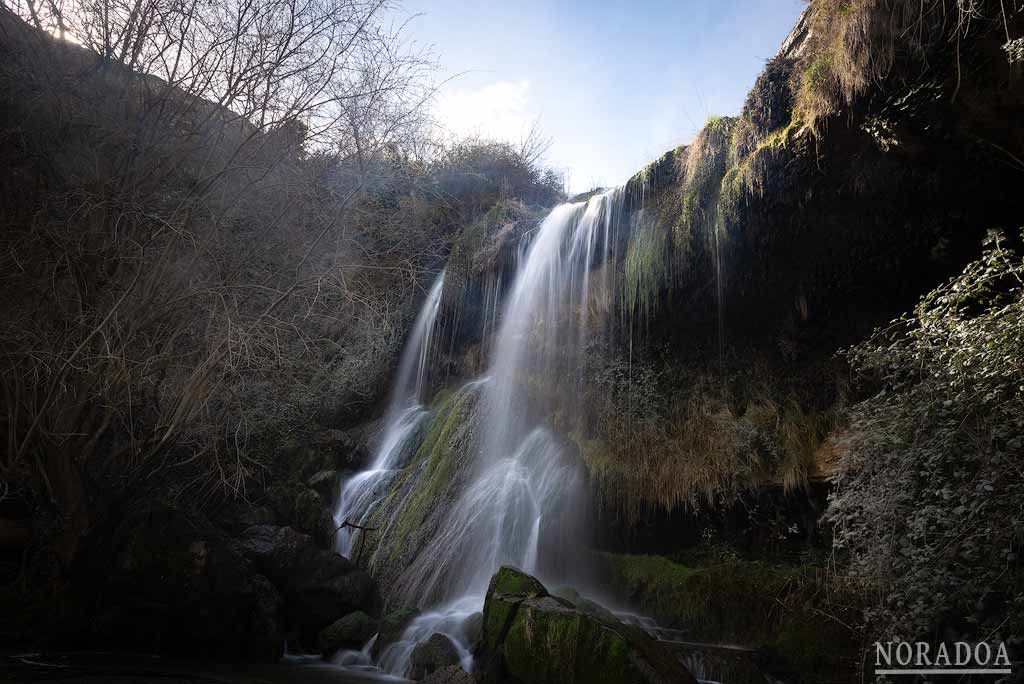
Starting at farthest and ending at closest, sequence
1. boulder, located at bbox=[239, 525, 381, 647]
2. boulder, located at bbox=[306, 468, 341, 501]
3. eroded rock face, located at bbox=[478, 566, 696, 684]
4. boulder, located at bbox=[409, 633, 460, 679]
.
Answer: boulder, located at bbox=[306, 468, 341, 501] < boulder, located at bbox=[239, 525, 381, 647] < boulder, located at bbox=[409, 633, 460, 679] < eroded rock face, located at bbox=[478, 566, 696, 684]

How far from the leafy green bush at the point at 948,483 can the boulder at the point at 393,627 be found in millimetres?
4444

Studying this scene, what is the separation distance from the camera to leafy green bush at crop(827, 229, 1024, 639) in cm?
400

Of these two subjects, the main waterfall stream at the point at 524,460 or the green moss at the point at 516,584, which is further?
the main waterfall stream at the point at 524,460

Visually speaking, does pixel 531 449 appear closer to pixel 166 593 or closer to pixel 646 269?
pixel 646 269

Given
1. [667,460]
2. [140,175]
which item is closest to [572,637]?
[667,460]

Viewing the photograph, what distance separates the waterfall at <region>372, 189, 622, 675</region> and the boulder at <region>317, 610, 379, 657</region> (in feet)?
1.67

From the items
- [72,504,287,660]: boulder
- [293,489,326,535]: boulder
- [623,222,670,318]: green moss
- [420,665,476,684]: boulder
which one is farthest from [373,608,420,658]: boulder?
[623,222,670,318]: green moss

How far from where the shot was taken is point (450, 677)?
16.9 ft

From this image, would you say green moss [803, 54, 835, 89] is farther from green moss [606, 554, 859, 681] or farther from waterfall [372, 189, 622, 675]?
green moss [606, 554, 859, 681]

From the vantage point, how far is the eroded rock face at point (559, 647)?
450 cm

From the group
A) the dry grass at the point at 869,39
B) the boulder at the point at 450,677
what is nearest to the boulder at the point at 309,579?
the boulder at the point at 450,677

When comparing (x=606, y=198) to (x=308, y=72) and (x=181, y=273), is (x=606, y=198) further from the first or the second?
(x=181, y=273)

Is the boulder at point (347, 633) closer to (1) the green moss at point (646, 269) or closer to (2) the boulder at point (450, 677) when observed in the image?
(2) the boulder at point (450, 677)

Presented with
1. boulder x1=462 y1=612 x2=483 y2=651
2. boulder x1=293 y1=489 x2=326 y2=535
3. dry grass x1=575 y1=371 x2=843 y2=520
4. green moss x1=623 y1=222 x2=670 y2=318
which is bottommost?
boulder x1=462 y1=612 x2=483 y2=651
